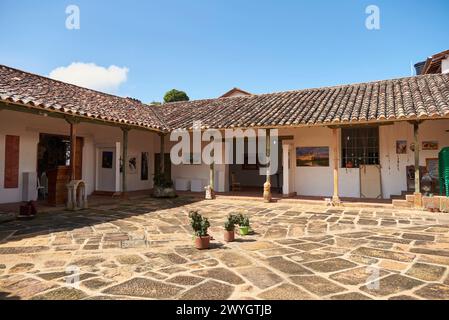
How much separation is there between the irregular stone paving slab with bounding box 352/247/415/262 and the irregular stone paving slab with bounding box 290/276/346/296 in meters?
1.54

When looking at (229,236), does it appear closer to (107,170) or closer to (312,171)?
(312,171)

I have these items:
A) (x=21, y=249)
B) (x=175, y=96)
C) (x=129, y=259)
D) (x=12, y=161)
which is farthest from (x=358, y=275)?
(x=175, y=96)

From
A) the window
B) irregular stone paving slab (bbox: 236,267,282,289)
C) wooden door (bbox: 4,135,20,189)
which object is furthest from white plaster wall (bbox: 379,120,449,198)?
wooden door (bbox: 4,135,20,189)

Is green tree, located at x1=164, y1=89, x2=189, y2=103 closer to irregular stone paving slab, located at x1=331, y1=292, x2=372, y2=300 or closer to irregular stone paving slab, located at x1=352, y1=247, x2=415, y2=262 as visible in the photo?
irregular stone paving slab, located at x1=352, y1=247, x2=415, y2=262

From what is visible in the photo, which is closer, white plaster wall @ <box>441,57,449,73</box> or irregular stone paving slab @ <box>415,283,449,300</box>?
irregular stone paving slab @ <box>415,283,449,300</box>

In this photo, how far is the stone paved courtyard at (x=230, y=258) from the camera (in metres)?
3.48

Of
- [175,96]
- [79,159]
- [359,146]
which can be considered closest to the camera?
[359,146]

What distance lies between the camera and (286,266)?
4328 millimetres

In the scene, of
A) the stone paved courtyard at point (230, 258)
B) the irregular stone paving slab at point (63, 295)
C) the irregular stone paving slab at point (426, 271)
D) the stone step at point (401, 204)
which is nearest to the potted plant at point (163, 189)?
the stone paved courtyard at point (230, 258)

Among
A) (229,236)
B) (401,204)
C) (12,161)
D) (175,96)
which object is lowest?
(229,236)

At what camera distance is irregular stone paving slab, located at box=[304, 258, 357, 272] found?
4196 mm

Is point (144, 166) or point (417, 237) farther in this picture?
point (144, 166)

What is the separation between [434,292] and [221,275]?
2.48m
